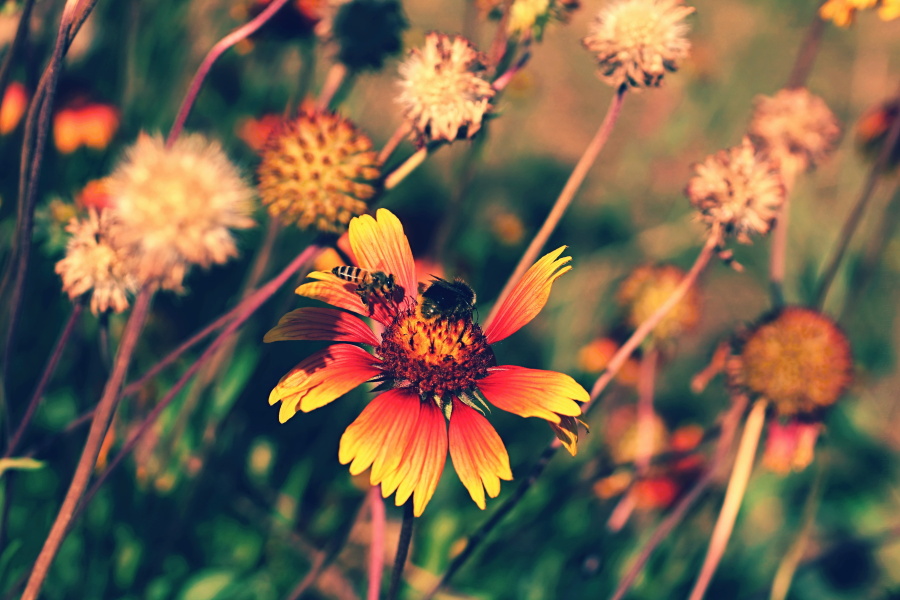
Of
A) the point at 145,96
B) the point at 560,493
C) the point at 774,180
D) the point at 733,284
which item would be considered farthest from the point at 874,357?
the point at 145,96

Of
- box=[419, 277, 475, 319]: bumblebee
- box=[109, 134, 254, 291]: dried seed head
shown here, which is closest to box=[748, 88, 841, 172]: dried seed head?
box=[419, 277, 475, 319]: bumblebee

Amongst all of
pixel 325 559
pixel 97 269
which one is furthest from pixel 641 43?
pixel 325 559

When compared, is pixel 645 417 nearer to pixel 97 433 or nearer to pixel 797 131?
pixel 797 131

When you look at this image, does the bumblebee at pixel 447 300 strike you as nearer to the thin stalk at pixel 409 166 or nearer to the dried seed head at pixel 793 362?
the thin stalk at pixel 409 166

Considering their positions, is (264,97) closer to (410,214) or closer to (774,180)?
(410,214)

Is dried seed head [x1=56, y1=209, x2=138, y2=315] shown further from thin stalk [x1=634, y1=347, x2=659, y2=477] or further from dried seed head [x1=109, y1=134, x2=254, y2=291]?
thin stalk [x1=634, y1=347, x2=659, y2=477]
